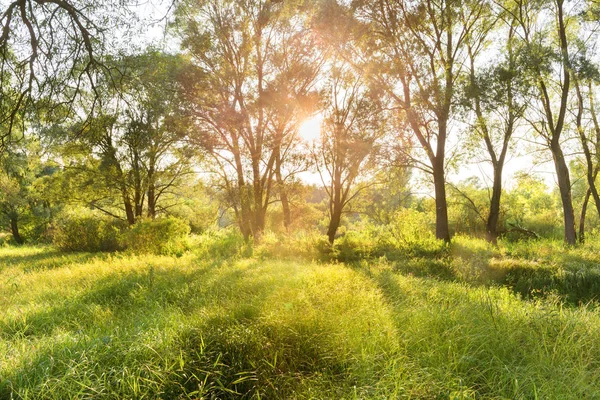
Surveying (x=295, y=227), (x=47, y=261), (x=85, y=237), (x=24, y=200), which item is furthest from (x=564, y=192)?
(x=24, y=200)

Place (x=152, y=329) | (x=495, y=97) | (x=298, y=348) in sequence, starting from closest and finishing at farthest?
(x=298, y=348)
(x=152, y=329)
(x=495, y=97)

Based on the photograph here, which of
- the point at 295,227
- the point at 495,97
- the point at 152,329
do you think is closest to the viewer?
the point at 152,329

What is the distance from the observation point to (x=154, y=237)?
1499cm

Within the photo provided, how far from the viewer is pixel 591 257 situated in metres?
10.2

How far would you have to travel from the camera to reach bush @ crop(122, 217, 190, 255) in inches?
579

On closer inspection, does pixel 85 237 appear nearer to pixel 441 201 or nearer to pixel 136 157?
pixel 136 157

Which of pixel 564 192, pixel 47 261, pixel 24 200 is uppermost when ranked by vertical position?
pixel 24 200

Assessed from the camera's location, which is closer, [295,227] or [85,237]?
[85,237]

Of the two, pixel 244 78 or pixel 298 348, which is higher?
pixel 244 78

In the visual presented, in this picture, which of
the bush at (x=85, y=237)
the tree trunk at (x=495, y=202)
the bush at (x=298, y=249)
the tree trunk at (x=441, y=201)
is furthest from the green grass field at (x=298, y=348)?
the bush at (x=85, y=237)

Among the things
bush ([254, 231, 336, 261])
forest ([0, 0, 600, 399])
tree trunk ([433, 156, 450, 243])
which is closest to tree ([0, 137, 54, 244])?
forest ([0, 0, 600, 399])

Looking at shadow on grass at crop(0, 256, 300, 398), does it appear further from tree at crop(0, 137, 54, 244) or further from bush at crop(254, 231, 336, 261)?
tree at crop(0, 137, 54, 244)

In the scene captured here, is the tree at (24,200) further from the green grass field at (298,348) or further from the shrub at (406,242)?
the green grass field at (298,348)

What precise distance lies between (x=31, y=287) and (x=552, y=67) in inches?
697
